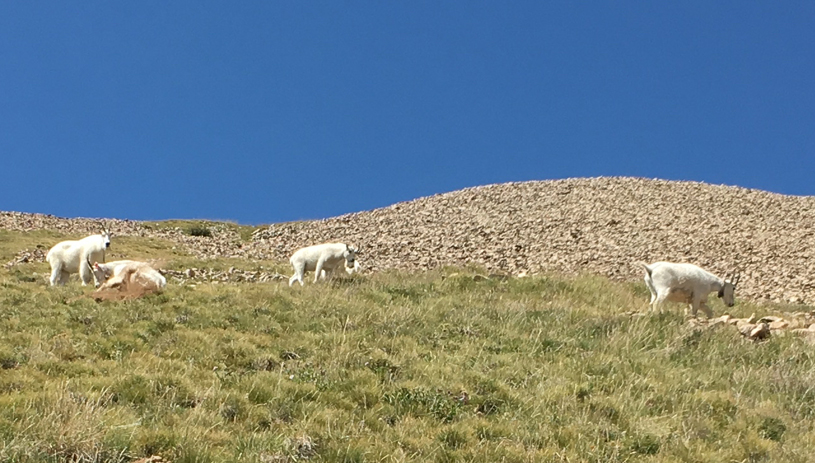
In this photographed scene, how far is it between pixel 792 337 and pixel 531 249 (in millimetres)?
19909

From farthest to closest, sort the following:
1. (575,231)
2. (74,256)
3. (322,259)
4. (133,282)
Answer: (575,231), (74,256), (322,259), (133,282)

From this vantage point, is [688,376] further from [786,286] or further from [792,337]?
[786,286]

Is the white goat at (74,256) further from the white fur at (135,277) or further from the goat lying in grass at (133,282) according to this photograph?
the goat lying in grass at (133,282)

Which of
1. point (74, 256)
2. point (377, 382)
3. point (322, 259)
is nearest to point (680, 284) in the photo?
point (322, 259)

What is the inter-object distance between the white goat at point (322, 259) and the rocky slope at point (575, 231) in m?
8.23

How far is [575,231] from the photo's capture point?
36.8 m

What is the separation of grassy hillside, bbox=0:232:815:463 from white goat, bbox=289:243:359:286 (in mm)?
4360

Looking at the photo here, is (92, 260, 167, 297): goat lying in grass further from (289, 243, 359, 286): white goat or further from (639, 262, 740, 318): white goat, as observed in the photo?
(639, 262, 740, 318): white goat

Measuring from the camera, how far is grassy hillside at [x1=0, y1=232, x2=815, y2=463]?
7.23 meters

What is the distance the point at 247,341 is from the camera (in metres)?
10.9

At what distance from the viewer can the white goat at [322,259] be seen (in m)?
19.4

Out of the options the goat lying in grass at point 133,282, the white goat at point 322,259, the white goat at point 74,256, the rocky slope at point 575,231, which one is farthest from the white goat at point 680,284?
the white goat at point 74,256

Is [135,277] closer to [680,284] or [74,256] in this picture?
[74,256]

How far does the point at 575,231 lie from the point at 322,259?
2036 centimetres
